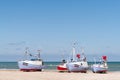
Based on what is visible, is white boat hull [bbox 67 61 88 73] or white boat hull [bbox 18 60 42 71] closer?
white boat hull [bbox 67 61 88 73]

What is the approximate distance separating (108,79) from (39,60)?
43620 millimetres

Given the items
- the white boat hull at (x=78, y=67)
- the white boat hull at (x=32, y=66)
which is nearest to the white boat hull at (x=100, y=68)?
the white boat hull at (x=78, y=67)

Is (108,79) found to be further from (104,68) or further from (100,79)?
(104,68)

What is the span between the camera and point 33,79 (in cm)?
6569

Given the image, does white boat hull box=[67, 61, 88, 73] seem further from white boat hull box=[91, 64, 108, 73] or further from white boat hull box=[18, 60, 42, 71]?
white boat hull box=[18, 60, 42, 71]

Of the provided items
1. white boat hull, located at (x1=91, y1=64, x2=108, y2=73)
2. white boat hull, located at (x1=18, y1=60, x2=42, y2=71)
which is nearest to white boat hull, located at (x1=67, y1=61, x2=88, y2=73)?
white boat hull, located at (x1=91, y1=64, x2=108, y2=73)

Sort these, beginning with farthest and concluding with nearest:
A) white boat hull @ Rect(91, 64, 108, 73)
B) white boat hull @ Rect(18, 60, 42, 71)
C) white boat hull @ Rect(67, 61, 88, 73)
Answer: white boat hull @ Rect(18, 60, 42, 71) < white boat hull @ Rect(67, 61, 88, 73) < white boat hull @ Rect(91, 64, 108, 73)

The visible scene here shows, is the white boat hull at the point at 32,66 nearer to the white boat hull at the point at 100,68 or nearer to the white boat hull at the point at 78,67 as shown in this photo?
the white boat hull at the point at 78,67

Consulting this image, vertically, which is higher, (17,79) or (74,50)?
(74,50)

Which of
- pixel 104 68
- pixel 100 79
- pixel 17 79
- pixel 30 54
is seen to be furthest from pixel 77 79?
pixel 30 54

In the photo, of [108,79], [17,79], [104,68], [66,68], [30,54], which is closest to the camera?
[17,79]

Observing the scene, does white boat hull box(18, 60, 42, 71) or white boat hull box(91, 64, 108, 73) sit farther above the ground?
white boat hull box(18, 60, 42, 71)

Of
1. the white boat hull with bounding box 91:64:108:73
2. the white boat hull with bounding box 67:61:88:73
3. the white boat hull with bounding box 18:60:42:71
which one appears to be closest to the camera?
the white boat hull with bounding box 91:64:108:73

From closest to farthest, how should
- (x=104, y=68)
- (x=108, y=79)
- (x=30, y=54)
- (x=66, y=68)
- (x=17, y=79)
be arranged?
1. (x=17, y=79)
2. (x=108, y=79)
3. (x=104, y=68)
4. (x=66, y=68)
5. (x=30, y=54)
